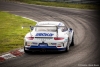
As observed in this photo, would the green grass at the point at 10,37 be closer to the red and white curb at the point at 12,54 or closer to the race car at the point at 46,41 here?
the red and white curb at the point at 12,54

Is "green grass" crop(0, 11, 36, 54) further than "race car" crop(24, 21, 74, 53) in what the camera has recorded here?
Yes

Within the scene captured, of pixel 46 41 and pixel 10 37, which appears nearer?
pixel 46 41

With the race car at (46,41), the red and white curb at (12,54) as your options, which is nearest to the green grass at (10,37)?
the red and white curb at (12,54)

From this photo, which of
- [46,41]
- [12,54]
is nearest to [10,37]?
[12,54]

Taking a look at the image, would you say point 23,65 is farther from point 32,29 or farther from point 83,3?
point 83,3

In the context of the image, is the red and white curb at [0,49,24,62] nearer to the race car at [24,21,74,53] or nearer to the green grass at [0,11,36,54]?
the race car at [24,21,74,53]

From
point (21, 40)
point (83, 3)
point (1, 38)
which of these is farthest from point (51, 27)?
point (83, 3)

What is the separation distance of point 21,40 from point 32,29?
2546 millimetres

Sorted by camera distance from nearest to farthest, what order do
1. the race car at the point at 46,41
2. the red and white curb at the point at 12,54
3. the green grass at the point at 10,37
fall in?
the red and white curb at the point at 12,54, the race car at the point at 46,41, the green grass at the point at 10,37

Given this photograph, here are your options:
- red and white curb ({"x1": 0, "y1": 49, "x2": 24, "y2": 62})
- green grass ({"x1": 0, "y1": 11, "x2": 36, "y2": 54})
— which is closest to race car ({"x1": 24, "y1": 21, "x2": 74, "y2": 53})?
red and white curb ({"x1": 0, "y1": 49, "x2": 24, "y2": 62})

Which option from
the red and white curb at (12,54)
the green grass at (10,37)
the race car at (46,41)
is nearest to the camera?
the red and white curb at (12,54)

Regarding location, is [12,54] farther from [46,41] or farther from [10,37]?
[10,37]

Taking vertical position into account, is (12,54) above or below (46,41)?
below

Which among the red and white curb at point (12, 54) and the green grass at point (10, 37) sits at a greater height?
the green grass at point (10, 37)
